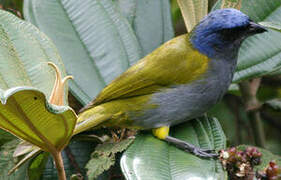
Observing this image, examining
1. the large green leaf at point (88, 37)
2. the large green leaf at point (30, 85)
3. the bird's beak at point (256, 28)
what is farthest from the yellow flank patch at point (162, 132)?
the bird's beak at point (256, 28)

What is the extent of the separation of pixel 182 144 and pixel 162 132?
7.2 inches

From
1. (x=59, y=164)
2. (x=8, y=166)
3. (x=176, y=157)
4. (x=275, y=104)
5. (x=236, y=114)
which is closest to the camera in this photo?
(x=59, y=164)

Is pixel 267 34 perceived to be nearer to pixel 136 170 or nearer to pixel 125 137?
pixel 125 137

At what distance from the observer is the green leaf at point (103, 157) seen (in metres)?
1.97

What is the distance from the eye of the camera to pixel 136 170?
179 cm

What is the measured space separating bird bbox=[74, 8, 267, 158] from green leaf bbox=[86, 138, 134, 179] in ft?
0.76

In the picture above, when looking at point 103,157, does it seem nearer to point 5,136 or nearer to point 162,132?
point 162,132

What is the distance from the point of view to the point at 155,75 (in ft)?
7.95

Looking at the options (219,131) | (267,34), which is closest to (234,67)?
(267,34)

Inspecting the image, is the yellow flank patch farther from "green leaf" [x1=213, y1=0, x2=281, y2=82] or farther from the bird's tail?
"green leaf" [x1=213, y1=0, x2=281, y2=82]

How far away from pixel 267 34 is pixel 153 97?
700 millimetres

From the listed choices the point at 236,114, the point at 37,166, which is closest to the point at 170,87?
the point at 37,166

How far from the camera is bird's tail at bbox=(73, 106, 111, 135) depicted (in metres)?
2.30

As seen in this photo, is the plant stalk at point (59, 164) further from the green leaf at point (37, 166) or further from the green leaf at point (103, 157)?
the green leaf at point (37, 166)
